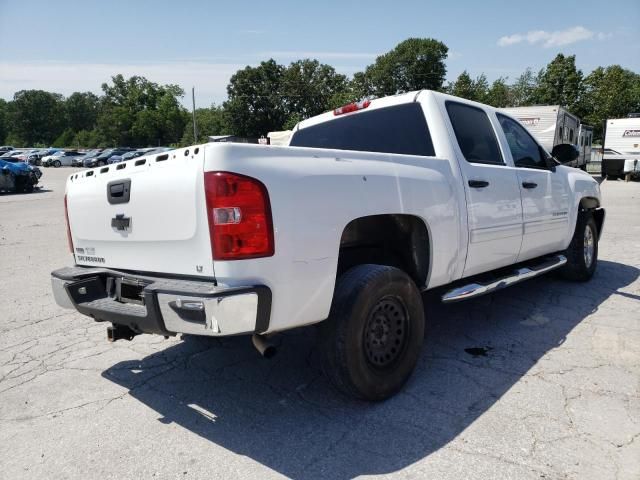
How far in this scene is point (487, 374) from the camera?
3373 mm

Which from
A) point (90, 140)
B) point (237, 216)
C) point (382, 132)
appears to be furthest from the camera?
point (90, 140)

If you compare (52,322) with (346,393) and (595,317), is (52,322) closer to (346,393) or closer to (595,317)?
(346,393)

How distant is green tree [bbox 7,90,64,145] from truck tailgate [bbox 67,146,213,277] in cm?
10919

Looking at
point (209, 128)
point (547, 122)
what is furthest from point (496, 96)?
point (209, 128)

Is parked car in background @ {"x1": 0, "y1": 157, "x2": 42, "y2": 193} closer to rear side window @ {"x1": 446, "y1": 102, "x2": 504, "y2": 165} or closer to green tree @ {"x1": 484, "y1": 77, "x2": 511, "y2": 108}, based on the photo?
rear side window @ {"x1": 446, "y1": 102, "x2": 504, "y2": 165}

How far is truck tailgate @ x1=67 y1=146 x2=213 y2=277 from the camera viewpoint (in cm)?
238

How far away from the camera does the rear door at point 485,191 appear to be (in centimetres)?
359

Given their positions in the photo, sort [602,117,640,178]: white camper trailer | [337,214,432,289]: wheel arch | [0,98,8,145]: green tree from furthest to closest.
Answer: [0,98,8,145]: green tree, [602,117,640,178]: white camper trailer, [337,214,432,289]: wheel arch

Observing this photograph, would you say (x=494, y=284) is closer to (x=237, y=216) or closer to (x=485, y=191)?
(x=485, y=191)

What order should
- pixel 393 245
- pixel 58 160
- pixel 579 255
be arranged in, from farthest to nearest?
pixel 58 160, pixel 579 255, pixel 393 245

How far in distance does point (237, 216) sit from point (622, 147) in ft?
87.4

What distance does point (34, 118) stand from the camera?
95812 millimetres

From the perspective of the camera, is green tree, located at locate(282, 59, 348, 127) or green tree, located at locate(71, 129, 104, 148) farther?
green tree, located at locate(71, 129, 104, 148)

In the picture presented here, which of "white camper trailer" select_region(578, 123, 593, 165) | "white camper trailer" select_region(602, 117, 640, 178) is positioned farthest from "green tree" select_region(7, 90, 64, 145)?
"white camper trailer" select_region(602, 117, 640, 178)
